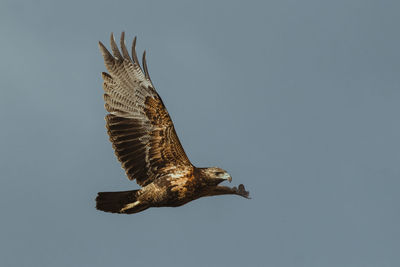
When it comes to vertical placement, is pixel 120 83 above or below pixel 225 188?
above

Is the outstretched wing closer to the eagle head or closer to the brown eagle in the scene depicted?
the brown eagle

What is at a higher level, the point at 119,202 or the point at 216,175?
the point at 216,175

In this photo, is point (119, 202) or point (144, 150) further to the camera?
point (144, 150)

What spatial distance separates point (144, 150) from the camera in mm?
12023

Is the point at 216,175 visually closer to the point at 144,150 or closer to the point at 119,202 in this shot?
the point at 144,150

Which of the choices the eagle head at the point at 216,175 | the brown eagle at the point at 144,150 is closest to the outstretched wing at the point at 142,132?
the brown eagle at the point at 144,150

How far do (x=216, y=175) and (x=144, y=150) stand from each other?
4.66 feet

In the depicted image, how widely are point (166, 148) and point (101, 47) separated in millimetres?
2629

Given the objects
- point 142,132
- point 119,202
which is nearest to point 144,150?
point 142,132

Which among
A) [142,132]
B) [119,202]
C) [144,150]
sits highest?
[142,132]

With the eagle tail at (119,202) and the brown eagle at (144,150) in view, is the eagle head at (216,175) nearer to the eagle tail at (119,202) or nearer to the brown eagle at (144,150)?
the brown eagle at (144,150)

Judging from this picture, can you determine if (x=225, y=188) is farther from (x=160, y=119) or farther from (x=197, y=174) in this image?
(x=160, y=119)

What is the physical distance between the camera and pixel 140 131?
12102mm

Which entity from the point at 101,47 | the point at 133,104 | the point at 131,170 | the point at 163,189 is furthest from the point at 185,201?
the point at 101,47
